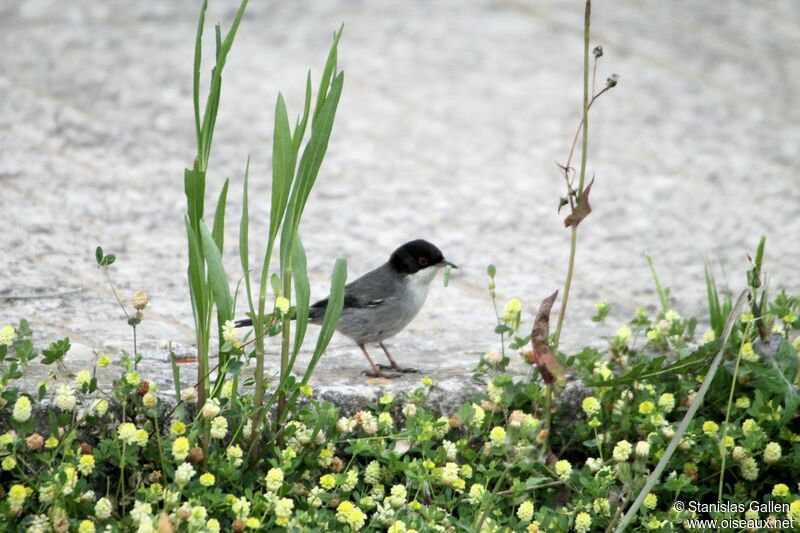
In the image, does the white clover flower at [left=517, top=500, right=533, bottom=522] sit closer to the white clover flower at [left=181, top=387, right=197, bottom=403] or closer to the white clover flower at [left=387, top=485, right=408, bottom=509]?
the white clover flower at [left=387, top=485, right=408, bottom=509]

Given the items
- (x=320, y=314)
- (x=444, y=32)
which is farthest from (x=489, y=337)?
(x=444, y=32)

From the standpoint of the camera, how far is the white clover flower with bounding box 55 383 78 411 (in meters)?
3.15

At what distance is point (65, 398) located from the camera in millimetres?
3158

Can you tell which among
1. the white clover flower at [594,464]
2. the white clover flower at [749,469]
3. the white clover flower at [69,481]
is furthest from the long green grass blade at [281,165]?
the white clover flower at [749,469]

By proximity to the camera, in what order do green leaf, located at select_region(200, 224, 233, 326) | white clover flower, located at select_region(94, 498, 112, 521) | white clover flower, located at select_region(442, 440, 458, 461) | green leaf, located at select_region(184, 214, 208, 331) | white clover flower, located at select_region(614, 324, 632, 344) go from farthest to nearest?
white clover flower, located at select_region(614, 324, 632, 344), white clover flower, located at select_region(442, 440, 458, 461), green leaf, located at select_region(184, 214, 208, 331), green leaf, located at select_region(200, 224, 233, 326), white clover flower, located at select_region(94, 498, 112, 521)

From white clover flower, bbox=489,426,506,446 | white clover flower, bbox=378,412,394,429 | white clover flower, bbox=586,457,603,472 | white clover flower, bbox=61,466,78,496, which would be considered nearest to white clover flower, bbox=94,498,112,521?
white clover flower, bbox=61,466,78,496

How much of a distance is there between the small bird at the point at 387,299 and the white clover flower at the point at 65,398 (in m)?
1.10

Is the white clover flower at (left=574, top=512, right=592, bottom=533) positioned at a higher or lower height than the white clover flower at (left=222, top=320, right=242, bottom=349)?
lower

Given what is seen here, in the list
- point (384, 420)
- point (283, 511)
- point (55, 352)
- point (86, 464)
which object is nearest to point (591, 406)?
point (384, 420)

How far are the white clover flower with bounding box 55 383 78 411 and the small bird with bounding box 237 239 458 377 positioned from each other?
1104 millimetres

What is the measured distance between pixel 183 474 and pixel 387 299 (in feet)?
5.43

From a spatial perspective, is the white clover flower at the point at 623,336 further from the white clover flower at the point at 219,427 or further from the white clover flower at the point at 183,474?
the white clover flower at the point at 183,474

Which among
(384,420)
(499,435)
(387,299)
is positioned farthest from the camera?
(387,299)

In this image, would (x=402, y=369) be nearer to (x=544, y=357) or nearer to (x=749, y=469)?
(x=544, y=357)
